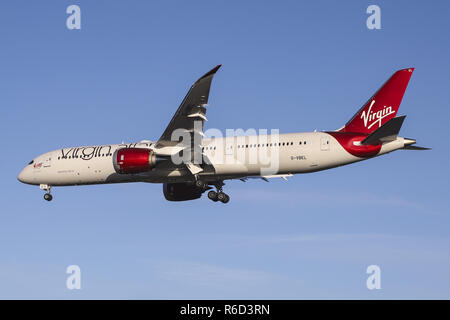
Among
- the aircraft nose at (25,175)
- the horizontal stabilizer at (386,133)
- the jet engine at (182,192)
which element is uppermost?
the aircraft nose at (25,175)

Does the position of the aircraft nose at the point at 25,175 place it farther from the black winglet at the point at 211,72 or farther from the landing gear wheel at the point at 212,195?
the black winglet at the point at 211,72

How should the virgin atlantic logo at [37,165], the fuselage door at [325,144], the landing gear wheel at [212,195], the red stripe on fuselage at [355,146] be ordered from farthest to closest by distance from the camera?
the virgin atlantic logo at [37,165] < the landing gear wheel at [212,195] < the fuselage door at [325,144] < the red stripe on fuselage at [355,146]

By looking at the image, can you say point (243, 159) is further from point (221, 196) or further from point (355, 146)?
point (355, 146)

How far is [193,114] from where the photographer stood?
37594 mm

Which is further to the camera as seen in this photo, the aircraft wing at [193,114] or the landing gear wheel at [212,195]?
the landing gear wheel at [212,195]

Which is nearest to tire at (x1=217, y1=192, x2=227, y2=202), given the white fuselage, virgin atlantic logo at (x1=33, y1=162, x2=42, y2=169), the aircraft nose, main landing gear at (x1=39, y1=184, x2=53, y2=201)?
the white fuselage

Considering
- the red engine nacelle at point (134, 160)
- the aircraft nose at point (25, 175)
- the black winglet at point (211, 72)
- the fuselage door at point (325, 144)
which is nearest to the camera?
the black winglet at point (211, 72)

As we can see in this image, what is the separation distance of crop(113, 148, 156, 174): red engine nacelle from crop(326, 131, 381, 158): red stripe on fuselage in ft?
35.0

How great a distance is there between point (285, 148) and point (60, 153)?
15.6 meters

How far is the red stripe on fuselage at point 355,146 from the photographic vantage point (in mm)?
38594

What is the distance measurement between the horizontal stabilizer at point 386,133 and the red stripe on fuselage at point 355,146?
33cm

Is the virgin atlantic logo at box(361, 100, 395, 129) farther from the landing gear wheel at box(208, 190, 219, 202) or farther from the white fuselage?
the landing gear wheel at box(208, 190, 219, 202)

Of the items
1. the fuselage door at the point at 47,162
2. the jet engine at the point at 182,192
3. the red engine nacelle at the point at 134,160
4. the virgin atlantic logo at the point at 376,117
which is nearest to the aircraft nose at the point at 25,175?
the fuselage door at the point at 47,162

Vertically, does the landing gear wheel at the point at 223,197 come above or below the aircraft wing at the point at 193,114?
below
